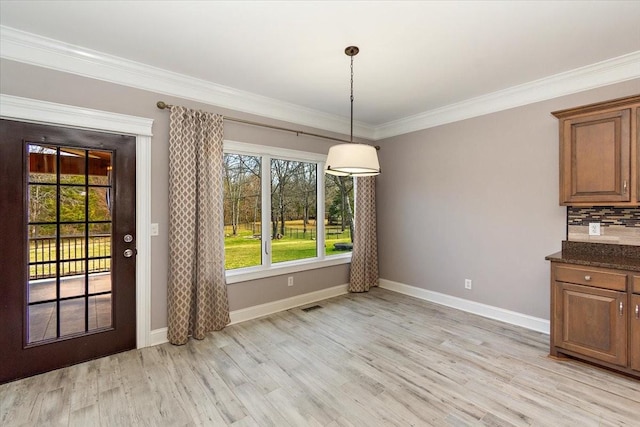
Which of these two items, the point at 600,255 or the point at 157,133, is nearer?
the point at 600,255

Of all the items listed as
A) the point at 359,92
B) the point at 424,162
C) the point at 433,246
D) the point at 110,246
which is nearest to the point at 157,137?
the point at 110,246

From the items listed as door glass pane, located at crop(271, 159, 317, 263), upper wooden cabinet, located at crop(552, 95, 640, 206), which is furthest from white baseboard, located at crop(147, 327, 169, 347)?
upper wooden cabinet, located at crop(552, 95, 640, 206)

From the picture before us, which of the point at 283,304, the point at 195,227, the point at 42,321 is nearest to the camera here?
the point at 42,321

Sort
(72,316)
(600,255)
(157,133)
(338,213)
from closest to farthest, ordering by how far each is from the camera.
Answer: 1. (72,316)
2. (600,255)
3. (157,133)
4. (338,213)

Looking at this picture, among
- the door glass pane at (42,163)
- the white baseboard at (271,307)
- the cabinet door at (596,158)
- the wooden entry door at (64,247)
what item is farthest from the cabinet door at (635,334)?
the door glass pane at (42,163)

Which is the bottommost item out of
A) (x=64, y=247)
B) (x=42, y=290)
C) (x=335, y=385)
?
(x=335, y=385)

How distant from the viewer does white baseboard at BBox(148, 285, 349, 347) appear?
3.09 m

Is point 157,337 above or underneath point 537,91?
Answer: underneath

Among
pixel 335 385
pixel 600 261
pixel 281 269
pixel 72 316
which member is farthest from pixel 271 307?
pixel 600 261

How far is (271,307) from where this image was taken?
395cm

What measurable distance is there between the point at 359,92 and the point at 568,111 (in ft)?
6.86

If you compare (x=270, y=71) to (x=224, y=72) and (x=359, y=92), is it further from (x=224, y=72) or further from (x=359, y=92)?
(x=359, y=92)

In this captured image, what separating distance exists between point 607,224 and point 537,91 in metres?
1.58

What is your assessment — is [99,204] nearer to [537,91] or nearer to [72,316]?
[72,316]
